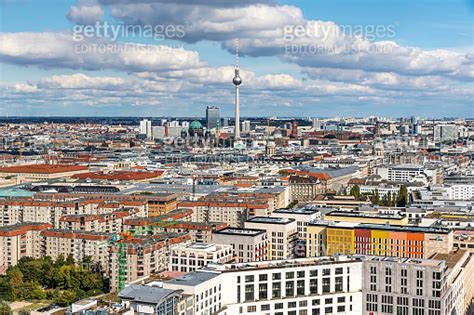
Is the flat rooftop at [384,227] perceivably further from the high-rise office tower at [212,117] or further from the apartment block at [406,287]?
the high-rise office tower at [212,117]

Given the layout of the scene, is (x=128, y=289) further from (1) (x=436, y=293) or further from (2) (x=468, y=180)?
(2) (x=468, y=180)

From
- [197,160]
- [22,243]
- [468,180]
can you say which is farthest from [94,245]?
[197,160]

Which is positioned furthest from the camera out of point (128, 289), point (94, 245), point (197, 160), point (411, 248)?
point (197, 160)

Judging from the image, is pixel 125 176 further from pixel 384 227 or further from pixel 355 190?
pixel 384 227

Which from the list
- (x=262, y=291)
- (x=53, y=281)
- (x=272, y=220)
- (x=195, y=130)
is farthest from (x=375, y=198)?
(x=195, y=130)

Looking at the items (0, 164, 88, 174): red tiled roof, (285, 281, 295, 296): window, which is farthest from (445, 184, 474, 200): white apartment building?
(0, 164, 88, 174): red tiled roof

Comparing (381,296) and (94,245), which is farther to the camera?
(94,245)
